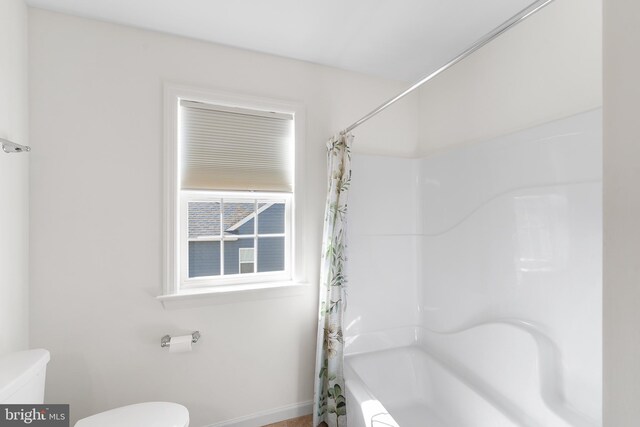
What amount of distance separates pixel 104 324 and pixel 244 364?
83 cm

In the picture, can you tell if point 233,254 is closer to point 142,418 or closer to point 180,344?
point 180,344

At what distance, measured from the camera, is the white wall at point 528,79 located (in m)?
1.28

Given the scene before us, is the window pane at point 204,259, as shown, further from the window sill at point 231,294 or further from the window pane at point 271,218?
the window pane at point 271,218

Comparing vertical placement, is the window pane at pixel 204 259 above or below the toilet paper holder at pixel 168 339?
above

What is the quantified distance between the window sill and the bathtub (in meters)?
0.60

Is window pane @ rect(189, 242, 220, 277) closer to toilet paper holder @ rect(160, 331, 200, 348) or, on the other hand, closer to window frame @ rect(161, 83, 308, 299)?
window frame @ rect(161, 83, 308, 299)

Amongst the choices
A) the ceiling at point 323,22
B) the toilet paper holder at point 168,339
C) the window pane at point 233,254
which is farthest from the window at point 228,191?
the ceiling at point 323,22

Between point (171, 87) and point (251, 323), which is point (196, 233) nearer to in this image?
point (251, 323)

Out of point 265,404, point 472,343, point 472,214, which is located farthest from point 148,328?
point 472,214

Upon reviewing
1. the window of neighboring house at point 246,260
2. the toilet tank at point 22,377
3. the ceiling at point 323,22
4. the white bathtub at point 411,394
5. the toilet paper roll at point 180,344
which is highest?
the ceiling at point 323,22

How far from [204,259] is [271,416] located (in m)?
1.13

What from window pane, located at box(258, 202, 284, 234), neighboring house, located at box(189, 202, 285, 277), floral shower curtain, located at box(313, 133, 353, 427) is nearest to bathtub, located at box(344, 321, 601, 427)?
floral shower curtain, located at box(313, 133, 353, 427)

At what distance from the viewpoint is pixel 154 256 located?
1.64 metres

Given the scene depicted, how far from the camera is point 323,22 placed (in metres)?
1.57
